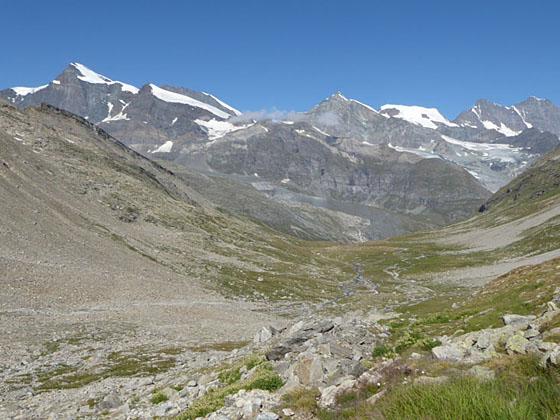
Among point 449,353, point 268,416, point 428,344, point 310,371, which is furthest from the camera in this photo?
point 428,344

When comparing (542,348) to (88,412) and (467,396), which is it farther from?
(88,412)

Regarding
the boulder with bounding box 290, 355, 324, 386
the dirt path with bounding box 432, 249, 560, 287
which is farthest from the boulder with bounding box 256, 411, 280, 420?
the dirt path with bounding box 432, 249, 560, 287

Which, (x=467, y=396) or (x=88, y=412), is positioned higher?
(x=467, y=396)

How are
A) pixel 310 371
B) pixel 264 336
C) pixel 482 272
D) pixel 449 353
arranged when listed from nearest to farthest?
pixel 449 353
pixel 310 371
pixel 264 336
pixel 482 272

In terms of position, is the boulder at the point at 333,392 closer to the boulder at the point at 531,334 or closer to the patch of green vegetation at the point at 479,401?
the patch of green vegetation at the point at 479,401

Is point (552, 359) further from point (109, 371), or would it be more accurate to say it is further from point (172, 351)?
point (172, 351)

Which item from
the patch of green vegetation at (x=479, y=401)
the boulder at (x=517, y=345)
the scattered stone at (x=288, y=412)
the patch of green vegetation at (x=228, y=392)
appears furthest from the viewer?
the patch of green vegetation at (x=228, y=392)

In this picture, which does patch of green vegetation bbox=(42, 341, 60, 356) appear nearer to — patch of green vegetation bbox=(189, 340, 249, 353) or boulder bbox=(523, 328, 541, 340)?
patch of green vegetation bbox=(189, 340, 249, 353)

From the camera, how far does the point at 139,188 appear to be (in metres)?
187

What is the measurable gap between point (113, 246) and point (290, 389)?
332 feet

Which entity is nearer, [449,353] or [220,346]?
[449,353]

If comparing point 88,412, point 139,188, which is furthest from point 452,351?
point 139,188

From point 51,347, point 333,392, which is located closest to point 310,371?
point 333,392

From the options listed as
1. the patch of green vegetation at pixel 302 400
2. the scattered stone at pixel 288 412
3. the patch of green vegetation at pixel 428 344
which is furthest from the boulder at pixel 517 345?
the scattered stone at pixel 288 412
